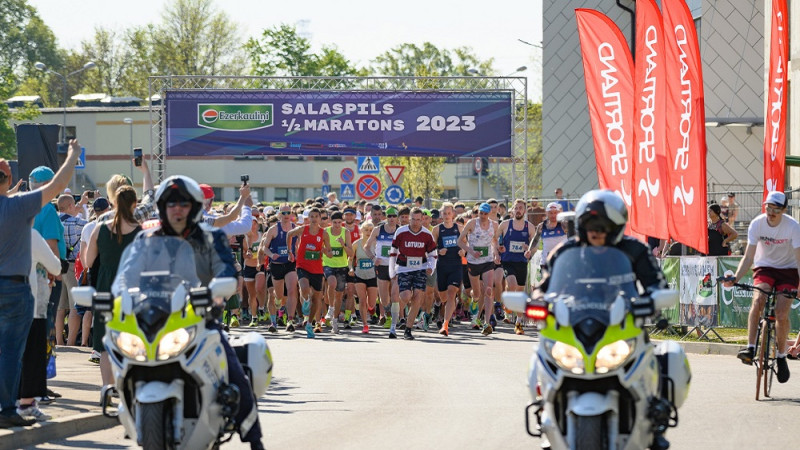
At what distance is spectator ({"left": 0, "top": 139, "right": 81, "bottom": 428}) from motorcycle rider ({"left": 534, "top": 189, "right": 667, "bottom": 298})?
395 cm

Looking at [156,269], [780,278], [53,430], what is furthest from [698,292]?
[156,269]

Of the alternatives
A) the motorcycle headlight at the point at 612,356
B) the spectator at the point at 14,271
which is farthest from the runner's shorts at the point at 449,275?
the motorcycle headlight at the point at 612,356

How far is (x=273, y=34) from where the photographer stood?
77.8m

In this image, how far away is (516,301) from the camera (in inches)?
295

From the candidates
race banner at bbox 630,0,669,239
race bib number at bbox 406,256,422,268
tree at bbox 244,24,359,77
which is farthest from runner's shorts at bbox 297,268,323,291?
tree at bbox 244,24,359,77

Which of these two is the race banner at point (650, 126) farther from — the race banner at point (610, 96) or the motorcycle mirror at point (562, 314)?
the motorcycle mirror at point (562, 314)

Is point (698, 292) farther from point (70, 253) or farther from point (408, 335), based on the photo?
point (70, 253)

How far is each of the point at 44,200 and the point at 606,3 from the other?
28.9 m

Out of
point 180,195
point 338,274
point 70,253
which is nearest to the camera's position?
point 180,195

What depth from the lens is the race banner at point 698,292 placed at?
64.9 feet

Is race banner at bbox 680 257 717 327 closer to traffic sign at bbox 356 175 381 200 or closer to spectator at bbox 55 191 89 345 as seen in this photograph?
spectator at bbox 55 191 89 345

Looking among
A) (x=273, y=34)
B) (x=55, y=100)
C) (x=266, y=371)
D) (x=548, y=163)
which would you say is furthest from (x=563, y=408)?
(x=55, y=100)

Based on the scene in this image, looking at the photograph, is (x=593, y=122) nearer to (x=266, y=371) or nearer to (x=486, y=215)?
(x=486, y=215)

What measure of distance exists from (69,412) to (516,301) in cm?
497
